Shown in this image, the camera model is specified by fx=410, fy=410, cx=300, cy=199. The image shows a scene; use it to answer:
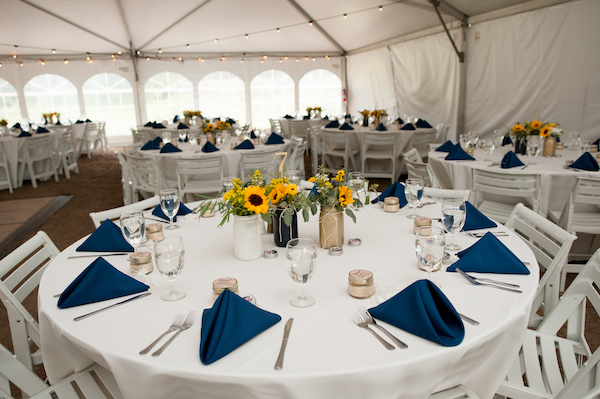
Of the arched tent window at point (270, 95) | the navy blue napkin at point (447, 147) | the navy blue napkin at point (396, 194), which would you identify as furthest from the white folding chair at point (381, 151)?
the arched tent window at point (270, 95)

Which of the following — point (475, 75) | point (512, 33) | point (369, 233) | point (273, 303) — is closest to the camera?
point (273, 303)

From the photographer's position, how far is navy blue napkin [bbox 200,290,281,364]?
108cm

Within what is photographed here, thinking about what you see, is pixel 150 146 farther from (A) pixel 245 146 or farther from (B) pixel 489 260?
(B) pixel 489 260

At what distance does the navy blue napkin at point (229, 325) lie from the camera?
3.53 feet

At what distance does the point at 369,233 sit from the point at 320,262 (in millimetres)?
408

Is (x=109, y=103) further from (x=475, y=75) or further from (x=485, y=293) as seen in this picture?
(x=485, y=293)

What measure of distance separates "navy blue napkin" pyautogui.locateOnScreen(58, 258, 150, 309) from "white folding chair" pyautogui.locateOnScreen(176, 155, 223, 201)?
291cm

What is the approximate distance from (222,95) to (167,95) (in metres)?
1.85

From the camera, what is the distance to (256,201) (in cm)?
157

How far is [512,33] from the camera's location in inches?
287

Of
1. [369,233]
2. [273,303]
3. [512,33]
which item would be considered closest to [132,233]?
[273,303]

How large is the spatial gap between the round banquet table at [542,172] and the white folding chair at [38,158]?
255 inches

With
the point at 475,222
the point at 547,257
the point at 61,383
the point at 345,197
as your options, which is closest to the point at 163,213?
the point at 61,383

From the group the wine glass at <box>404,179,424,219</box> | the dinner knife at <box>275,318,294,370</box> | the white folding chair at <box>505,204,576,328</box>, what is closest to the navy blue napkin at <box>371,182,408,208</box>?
the wine glass at <box>404,179,424,219</box>
